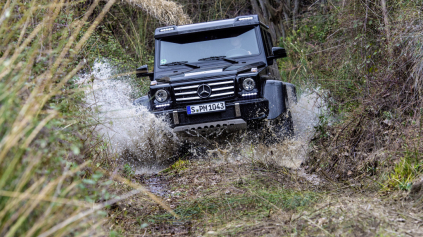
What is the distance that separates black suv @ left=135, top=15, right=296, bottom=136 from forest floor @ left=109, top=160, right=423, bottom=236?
992 millimetres

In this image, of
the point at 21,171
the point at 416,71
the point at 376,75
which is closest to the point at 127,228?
the point at 21,171

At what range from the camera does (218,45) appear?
6.84 metres

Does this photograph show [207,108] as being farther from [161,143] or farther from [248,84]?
[161,143]

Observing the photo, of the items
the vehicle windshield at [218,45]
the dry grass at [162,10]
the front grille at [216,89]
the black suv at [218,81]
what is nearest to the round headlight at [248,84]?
the black suv at [218,81]

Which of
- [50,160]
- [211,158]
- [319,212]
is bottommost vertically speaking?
[211,158]

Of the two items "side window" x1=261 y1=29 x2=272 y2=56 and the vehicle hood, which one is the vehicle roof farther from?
the vehicle hood

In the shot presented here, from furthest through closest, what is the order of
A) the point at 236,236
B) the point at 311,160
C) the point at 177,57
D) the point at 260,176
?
the point at 177,57
the point at 311,160
the point at 260,176
the point at 236,236

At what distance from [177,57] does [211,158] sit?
166 centimetres

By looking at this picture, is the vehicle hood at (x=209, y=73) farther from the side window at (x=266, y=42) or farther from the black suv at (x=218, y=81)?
the side window at (x=266, y=42)

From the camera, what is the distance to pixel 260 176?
16.0 ft

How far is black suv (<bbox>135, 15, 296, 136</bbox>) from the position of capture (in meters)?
6.07

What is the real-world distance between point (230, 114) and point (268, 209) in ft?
8.27

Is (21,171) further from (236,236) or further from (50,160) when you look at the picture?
(236,236)

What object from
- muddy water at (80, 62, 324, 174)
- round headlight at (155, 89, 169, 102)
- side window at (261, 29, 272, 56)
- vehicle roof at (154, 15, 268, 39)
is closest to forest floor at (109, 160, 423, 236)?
muddy water at (80, 62, 324, 174)
